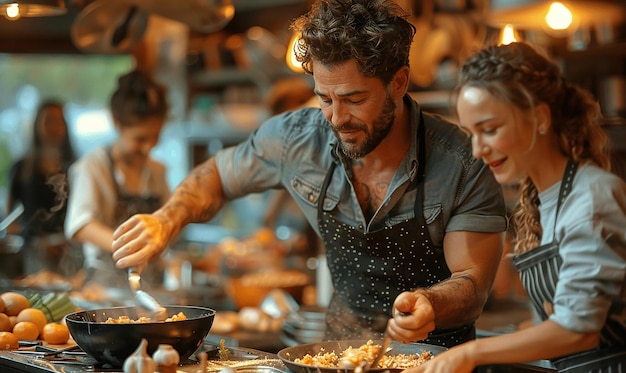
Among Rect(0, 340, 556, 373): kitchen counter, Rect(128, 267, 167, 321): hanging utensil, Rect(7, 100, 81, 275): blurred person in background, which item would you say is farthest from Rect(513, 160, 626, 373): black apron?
Rect(7, 100, 81, 275): blurred person in background

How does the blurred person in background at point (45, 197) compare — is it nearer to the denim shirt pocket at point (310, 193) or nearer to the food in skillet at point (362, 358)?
the denim shirt pocket at point (310, 193)

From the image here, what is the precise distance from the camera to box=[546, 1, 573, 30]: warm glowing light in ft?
16.2

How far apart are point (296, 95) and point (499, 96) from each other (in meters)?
4.80

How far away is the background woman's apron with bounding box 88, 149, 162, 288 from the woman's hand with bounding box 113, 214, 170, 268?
2143 millimetres

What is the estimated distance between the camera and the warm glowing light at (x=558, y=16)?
495 cm

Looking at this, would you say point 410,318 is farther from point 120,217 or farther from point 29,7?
point 120,217

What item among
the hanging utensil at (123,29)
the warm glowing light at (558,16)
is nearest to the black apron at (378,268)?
the warm glowing light at (558,16)

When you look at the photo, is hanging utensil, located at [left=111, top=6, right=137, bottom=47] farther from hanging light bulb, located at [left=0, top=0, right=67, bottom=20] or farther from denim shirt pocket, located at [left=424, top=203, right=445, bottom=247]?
denim shirt pocket, located at [left=424, top=203, right=445, bottom=247]

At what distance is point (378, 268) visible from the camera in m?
3.29

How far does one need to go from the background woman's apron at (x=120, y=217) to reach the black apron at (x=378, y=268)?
2.11 metres

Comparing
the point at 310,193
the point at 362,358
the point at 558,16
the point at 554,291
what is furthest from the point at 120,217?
the point at 554,291

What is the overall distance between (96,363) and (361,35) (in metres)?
1.31

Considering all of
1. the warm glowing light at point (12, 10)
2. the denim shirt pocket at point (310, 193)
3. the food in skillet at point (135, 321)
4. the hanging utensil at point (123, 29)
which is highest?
the hanging utensil at point (123, 29)

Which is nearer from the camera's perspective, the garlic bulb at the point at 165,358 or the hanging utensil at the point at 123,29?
the garlic bulb at the point at 165,358
